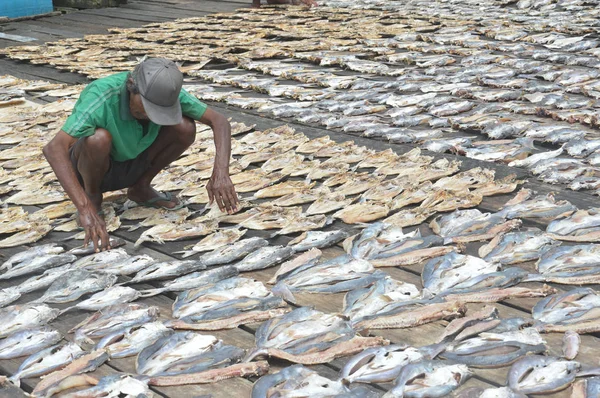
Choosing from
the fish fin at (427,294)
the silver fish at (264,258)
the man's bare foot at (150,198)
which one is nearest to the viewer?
the fish fin at (427,294)

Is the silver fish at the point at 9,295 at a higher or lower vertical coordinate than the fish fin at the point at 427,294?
lower

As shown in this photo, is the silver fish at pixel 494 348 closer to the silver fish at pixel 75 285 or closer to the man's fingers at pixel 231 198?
the silver fish at pixel 75 285

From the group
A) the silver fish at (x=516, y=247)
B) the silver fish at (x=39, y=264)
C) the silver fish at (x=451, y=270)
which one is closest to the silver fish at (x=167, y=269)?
the silver fish at (x=39, y=264)

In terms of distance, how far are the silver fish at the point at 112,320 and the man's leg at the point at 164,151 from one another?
127 centimetres

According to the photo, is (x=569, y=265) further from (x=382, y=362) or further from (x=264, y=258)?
(x=264, y=258)

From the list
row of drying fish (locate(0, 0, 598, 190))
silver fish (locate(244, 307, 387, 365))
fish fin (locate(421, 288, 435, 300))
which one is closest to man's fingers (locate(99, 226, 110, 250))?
silver fish (locate(244, 307, 387, 365))

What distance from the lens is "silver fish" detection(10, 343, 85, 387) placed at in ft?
9.38

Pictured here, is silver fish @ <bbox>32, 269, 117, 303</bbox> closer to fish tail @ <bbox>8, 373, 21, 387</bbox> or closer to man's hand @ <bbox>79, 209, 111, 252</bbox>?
man's hand @ <bbox>79, 209, 111, 252</bbox>

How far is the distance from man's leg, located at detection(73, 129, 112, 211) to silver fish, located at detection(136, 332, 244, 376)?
133 centimetres

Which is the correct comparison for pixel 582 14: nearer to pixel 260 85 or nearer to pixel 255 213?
pixel 260 85

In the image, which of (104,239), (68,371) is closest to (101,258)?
(104,239)

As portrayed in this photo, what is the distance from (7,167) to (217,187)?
6.18 feet

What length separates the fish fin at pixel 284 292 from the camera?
3.39 m

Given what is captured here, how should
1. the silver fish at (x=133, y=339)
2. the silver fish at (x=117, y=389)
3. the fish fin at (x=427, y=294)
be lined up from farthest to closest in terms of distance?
1. the fish fin at (x=427, y=294)
2. the silver fish at (x=133, y=339)
3. the silver fish at (x=117, y=389)
